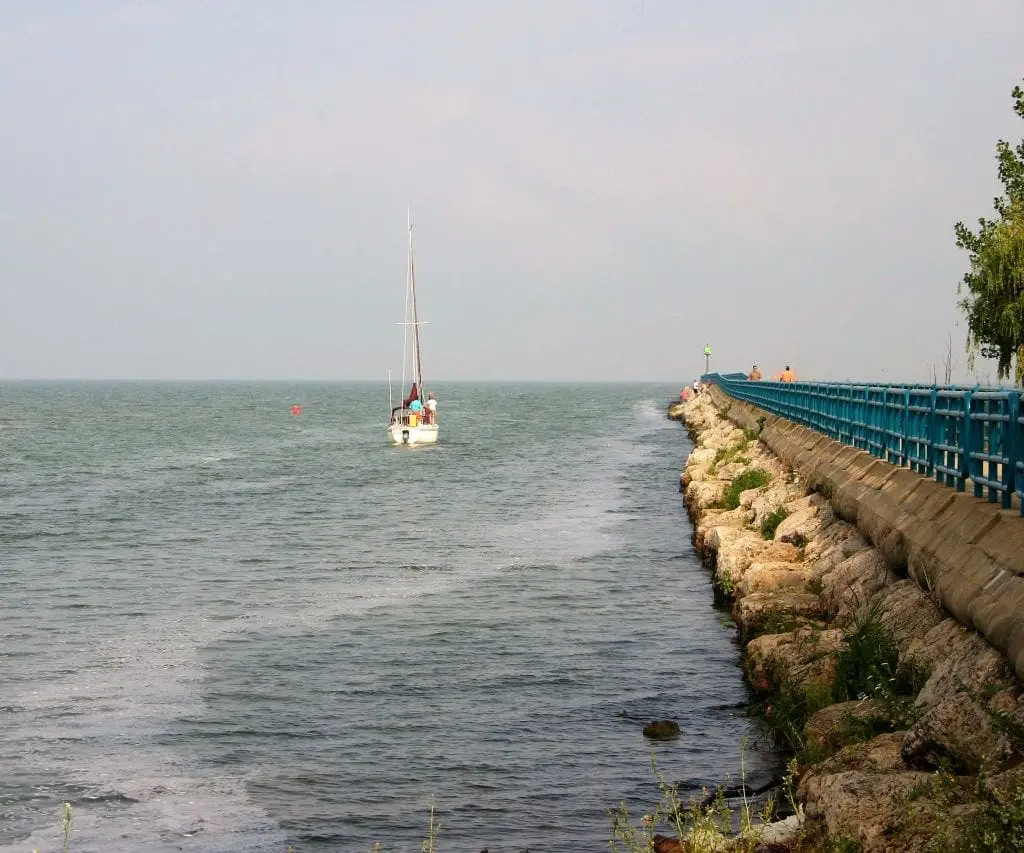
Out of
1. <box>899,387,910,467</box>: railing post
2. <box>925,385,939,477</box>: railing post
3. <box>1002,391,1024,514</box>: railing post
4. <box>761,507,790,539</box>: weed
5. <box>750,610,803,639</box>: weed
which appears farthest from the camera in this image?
<box>761,507,790,539</box>: weed

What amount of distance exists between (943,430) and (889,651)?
3863mm

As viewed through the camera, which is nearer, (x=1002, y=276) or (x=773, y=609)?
(x=773, y=609)

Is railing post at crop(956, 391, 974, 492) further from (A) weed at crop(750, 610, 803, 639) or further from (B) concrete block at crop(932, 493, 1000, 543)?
(A) weed at crop(750, 610, 803, 639)

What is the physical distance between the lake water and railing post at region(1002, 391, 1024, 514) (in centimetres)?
305

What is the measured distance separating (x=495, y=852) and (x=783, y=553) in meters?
8.35

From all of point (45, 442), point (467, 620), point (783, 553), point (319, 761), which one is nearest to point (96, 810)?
point (319, 761)

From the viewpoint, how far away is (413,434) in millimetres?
57469

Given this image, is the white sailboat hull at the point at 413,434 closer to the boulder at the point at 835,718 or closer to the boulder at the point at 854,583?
the boulder at the point at 854,583

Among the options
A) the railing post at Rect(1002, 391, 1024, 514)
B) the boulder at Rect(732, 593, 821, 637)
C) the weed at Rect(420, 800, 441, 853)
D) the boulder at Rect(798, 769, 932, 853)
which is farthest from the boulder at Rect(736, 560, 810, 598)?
the boulder at Rect(798, 769, 932, 853)

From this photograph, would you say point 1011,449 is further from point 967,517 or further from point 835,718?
point 835,718

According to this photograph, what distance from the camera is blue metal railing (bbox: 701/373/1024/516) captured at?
10648 mm

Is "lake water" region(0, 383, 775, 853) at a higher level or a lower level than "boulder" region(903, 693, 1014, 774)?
lower

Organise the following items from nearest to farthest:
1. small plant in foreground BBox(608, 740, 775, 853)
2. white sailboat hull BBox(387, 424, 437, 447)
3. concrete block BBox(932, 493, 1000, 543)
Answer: small plant in foreground BBox(608, 740, 775, 853), concrete block BBox(932, 493, 1000, 543), white sailboat hull BBox(387, 424, 437, 447)

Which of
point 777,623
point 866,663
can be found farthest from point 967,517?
point 777,623
